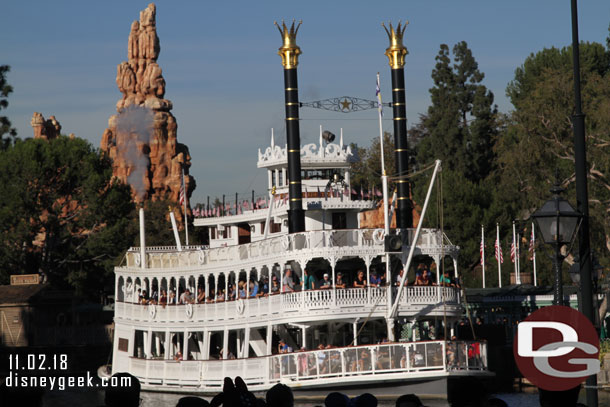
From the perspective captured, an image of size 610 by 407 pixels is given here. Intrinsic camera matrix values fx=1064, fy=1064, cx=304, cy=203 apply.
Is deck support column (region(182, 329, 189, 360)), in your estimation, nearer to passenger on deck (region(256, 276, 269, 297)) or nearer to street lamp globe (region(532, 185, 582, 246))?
passenger on deck (region(256, 276, 269, 297))

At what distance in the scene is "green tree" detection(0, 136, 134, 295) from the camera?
6612cm

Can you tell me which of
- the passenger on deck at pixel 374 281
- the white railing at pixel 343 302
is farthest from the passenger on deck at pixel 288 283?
the passenger on deck at pixel 374 281

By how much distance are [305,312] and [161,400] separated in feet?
25.2

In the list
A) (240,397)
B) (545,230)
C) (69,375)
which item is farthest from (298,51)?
(240,397)

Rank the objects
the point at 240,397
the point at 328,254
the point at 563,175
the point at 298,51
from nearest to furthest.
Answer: the point at 240,397
the point at 328,254
the point at 298,51
the point at 563,175

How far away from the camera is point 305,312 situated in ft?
105

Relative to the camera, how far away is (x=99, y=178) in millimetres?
68562

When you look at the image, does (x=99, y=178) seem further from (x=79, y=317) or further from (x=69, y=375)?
(x=69, y=375)

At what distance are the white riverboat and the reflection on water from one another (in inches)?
15.8

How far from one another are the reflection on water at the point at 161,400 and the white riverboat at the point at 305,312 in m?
0.40

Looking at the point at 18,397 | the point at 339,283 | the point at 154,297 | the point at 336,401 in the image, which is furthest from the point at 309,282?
the point at 18,397

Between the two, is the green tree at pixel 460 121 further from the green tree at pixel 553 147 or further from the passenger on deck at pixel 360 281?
the passenger on deck at pixel 360 281

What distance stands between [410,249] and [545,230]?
20.6 m

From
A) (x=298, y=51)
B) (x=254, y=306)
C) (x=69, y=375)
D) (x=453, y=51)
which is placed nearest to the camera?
(x=254, y=306)
